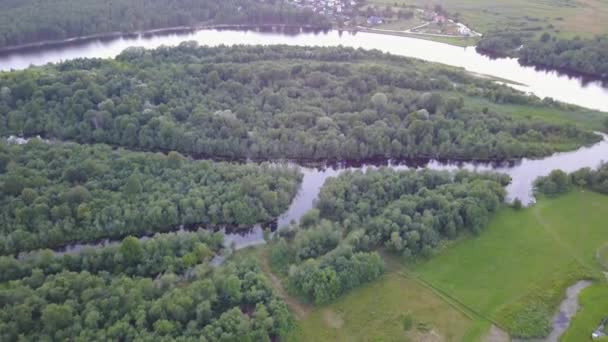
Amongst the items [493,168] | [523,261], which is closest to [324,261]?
[523,261]

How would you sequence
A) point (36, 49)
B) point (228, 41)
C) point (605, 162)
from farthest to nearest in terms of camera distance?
1. point (228, 41)
2. point (36, 49)
3. point (605, 162)

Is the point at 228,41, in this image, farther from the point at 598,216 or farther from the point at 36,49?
the point at 598,216

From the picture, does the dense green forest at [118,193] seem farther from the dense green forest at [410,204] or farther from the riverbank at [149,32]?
the riverbank at [149,32]

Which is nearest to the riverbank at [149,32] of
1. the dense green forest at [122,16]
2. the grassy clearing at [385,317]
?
the dense green forest at [122,16]

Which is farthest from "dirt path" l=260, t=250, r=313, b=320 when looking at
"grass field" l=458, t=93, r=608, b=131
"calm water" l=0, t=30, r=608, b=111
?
"calm water" l=0, t=30, r=608, b=111

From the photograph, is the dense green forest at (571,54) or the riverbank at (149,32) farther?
the riverbank at (149,32)

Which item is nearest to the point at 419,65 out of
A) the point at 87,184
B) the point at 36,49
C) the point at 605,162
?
the point at 605,162
